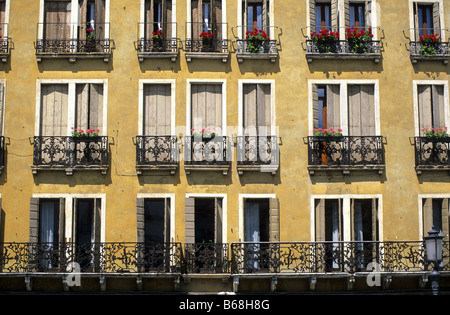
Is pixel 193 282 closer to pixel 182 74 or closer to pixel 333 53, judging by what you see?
pixel 182 74

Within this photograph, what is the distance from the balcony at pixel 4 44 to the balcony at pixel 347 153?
10.1 m

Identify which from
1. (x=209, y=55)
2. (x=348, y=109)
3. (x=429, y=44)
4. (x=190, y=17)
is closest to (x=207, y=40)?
(x=209, y=55)

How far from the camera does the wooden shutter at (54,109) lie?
86.0ft

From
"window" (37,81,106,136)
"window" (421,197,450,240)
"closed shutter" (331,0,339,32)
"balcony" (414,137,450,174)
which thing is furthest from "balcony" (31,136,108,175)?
"window" (421,197,450,240)

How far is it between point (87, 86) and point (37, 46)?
2113 millimetres

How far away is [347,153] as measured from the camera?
2612 cm

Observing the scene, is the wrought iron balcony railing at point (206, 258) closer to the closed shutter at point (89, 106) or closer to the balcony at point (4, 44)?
the closed shutter at point (89, 106)

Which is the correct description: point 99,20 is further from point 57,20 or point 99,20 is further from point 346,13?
point 346,13

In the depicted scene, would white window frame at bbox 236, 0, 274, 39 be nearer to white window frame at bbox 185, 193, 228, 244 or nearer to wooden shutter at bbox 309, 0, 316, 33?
wooden shutter at bbox 309, 0, 316, 33

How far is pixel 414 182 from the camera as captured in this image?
2623cm

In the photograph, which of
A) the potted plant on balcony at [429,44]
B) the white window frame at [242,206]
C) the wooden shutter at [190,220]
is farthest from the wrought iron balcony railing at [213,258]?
the potted plant on balcony at [429,44]

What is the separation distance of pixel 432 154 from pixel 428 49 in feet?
11.4

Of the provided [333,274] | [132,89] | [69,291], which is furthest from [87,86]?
[333,274]

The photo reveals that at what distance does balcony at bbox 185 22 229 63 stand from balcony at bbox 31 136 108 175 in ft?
13.3
